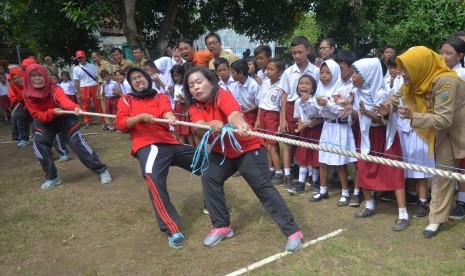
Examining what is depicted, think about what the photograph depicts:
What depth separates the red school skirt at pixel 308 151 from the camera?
4902 millimetres

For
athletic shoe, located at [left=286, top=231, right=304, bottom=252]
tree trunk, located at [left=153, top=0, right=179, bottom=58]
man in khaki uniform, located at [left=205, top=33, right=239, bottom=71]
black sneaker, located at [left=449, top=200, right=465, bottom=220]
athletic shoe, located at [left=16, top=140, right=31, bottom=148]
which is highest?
tree trunk, located at [left=153, top=0, right=179, bottom=58]

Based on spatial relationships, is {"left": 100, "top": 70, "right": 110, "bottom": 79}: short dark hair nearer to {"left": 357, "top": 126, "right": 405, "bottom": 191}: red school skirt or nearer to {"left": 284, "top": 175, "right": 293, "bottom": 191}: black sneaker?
{"left": 284, "top": 175, "right": 293, "bottom": 191}: black sneaker

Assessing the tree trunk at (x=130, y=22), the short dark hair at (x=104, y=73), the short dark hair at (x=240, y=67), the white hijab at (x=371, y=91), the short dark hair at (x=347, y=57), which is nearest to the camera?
the white hijab at (x=371, y=91)

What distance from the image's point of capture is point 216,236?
12.5ft

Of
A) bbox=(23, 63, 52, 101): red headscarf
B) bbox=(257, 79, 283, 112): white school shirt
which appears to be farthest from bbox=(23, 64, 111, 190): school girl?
bbox=(257, 79, 283, 112): white school shirt

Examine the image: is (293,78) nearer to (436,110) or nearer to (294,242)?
(436,110)

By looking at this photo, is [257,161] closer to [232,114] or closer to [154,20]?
[232,114]

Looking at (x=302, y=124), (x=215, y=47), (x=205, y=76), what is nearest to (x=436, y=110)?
(x=302, y=124)

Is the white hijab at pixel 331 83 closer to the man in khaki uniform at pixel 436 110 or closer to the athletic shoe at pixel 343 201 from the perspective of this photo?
the man in khaki uniform at pixel 436 110

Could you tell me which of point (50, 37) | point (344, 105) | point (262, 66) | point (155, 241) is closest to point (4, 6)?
point (50, 37)

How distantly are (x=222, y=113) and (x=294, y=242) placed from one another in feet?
4.01

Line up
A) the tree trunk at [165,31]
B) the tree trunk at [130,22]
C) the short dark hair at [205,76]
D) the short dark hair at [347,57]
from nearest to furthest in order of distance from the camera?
the short dark hair at [205,76]
the short dark hair at [347,57]
the tree trunk at [130,22]
the tree trunk at [165,31]

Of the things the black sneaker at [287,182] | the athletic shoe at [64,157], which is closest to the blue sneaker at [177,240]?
the black sneaker at [287,182]

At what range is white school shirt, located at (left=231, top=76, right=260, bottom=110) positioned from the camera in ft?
18.9
